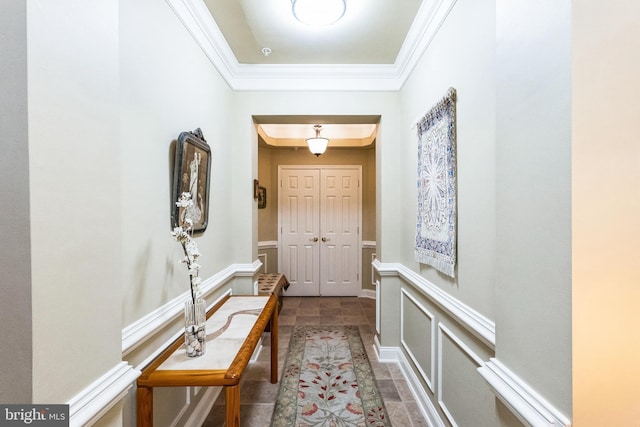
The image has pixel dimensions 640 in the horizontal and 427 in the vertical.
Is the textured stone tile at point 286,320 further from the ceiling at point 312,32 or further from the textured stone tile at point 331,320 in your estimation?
the ceiling at point 312,32

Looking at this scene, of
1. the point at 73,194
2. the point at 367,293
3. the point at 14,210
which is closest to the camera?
the point at 14,210

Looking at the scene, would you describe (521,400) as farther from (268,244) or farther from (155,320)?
(268,244)

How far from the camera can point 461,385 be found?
1437 millimetres

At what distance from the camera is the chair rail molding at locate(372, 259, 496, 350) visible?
1169 mm

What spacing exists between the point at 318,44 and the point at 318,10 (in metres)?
0.60

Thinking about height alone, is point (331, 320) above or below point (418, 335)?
below

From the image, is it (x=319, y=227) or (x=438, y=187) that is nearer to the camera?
(x=438, y=187)

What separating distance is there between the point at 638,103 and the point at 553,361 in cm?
67

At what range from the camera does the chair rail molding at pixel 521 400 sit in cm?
70

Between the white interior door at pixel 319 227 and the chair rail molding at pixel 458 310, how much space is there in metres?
2.45

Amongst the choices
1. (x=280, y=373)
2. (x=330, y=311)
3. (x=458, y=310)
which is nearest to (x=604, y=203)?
(x=458, y=310)

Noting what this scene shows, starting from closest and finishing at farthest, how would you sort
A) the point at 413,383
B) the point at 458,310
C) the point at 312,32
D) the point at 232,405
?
the point at 232,405 < the point at 458,310 < the point at 312,32 < the point at 413,383

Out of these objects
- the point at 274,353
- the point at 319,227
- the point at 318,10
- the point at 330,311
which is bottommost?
the point at 330,311

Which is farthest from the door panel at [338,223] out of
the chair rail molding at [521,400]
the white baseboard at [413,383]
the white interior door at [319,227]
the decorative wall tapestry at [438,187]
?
the chair rail molding at [521,400]
